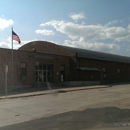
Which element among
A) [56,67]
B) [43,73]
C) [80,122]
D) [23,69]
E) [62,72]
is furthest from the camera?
[62,72]

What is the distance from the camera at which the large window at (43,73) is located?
34.0m

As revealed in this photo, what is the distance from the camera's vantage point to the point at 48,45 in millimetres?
42469

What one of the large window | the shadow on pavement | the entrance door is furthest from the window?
the shadow on pavement

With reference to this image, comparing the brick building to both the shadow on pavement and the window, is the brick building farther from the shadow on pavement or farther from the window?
the shadow on pavement

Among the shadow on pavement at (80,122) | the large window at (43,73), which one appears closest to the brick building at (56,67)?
the large window at (43,73)

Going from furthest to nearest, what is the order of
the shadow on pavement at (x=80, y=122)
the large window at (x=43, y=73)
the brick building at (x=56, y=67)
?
1. the large window at (x=43, y=73)
2. the brick building at (x=56, y=67)
3. the shadow on pavement at (x=80, y=122)

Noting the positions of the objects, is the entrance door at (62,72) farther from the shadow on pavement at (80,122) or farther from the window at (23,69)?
the shadow on pavement at (80,122)

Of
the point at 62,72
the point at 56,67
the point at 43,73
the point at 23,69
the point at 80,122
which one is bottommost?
the point at 80,122

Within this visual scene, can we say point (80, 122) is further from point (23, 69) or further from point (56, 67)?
point (56, 67)

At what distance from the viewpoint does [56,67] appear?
35.8 metres

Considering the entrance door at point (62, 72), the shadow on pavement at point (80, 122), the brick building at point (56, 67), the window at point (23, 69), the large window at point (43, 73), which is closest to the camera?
the shadow on pavement at point (80, 122)

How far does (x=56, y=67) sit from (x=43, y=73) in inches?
92.7

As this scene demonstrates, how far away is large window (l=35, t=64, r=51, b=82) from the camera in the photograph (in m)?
34.0

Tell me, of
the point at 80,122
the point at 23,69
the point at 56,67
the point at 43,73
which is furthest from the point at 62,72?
the point at 80,122
